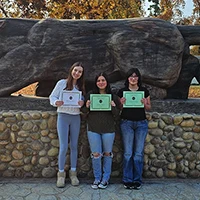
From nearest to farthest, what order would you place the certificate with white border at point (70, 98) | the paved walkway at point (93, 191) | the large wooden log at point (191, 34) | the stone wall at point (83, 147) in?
1. the paved walkway at point (93, 191)
2. the certificate with white border at point (70, 98)
3. the stone wall at point (83, 147)
4. the large wooden log at point (191, 34)

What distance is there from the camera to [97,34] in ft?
12.9

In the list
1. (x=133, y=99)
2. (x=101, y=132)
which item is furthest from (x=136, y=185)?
(x=133, y=99)

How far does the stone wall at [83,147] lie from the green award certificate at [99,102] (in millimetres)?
433

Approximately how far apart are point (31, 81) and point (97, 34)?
1.10 metres

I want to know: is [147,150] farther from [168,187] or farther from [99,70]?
[99,70]

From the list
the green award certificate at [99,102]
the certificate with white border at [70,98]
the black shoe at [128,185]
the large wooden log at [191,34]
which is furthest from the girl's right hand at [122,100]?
the large wooden log at [191,34]

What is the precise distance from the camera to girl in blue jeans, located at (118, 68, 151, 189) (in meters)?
3.11

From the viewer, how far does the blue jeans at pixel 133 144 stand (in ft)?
10.2

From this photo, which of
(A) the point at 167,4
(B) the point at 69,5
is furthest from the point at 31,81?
(A) the point at 167,4

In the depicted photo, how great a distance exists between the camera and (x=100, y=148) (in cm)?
310

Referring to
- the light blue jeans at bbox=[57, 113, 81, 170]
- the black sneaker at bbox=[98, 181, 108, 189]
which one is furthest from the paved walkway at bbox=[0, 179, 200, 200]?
the light blue jeans at bbox=[57, 113, 81, 170]

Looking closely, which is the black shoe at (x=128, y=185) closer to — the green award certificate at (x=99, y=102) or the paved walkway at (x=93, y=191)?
the paved walkway at (x=93, y=191)

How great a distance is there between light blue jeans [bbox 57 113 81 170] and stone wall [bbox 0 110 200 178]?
0.97 ft

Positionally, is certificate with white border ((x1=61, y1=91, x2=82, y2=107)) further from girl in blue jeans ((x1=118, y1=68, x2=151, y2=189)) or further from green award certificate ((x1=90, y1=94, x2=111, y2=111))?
girl in blue jeans ((x1=118, y1=68, x2=151, y2=189))
